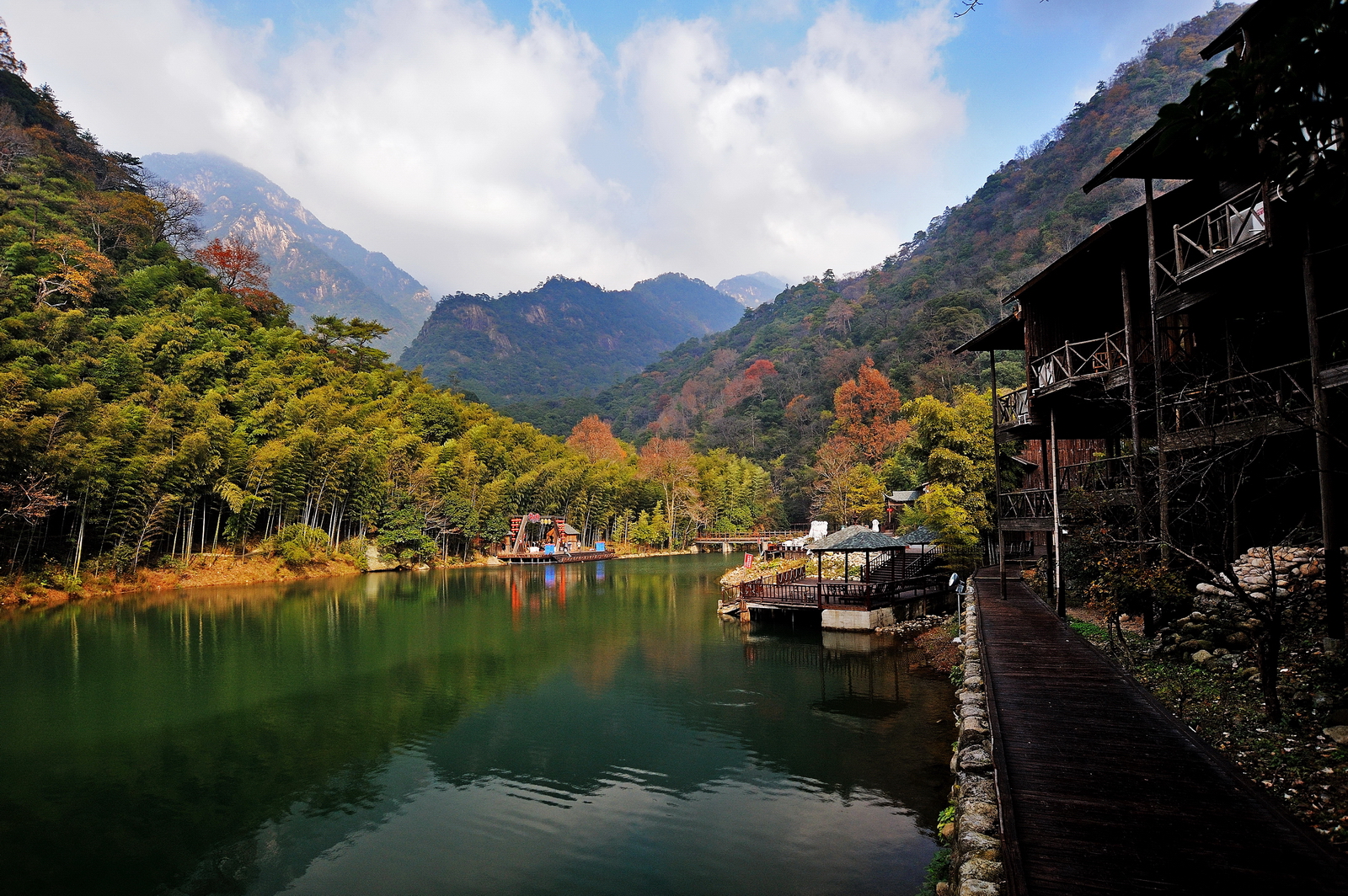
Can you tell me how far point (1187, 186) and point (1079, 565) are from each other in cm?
735

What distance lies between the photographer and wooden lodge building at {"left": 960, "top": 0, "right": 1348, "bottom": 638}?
2.94 metres

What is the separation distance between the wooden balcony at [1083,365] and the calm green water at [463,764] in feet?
18.8

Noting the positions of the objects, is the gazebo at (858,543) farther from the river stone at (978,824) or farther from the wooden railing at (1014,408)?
the river stone at (978,824)

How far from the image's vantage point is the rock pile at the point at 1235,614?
6902mm

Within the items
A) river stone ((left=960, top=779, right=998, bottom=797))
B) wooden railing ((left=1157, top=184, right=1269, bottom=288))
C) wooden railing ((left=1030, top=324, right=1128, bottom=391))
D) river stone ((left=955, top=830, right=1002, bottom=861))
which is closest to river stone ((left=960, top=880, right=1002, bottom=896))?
river stone ((left=955, top=830, right=1002, bottom=861))

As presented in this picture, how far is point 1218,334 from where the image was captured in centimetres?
942

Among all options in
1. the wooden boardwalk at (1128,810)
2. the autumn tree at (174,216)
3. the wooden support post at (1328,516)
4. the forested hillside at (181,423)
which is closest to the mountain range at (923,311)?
the forested hillside at (181,423)

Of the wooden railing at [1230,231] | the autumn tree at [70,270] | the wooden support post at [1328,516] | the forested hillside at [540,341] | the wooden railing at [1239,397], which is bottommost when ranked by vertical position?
the wooden support post at [1328,516]

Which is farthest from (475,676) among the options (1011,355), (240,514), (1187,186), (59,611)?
(1011,355)

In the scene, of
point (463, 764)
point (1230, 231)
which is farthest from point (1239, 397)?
point (463, 764)

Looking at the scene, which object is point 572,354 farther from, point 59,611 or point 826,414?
point 59,611

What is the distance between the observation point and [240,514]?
28.4m

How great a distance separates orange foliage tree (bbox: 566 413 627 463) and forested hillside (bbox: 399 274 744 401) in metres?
38.4

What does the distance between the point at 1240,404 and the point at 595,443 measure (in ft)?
180
